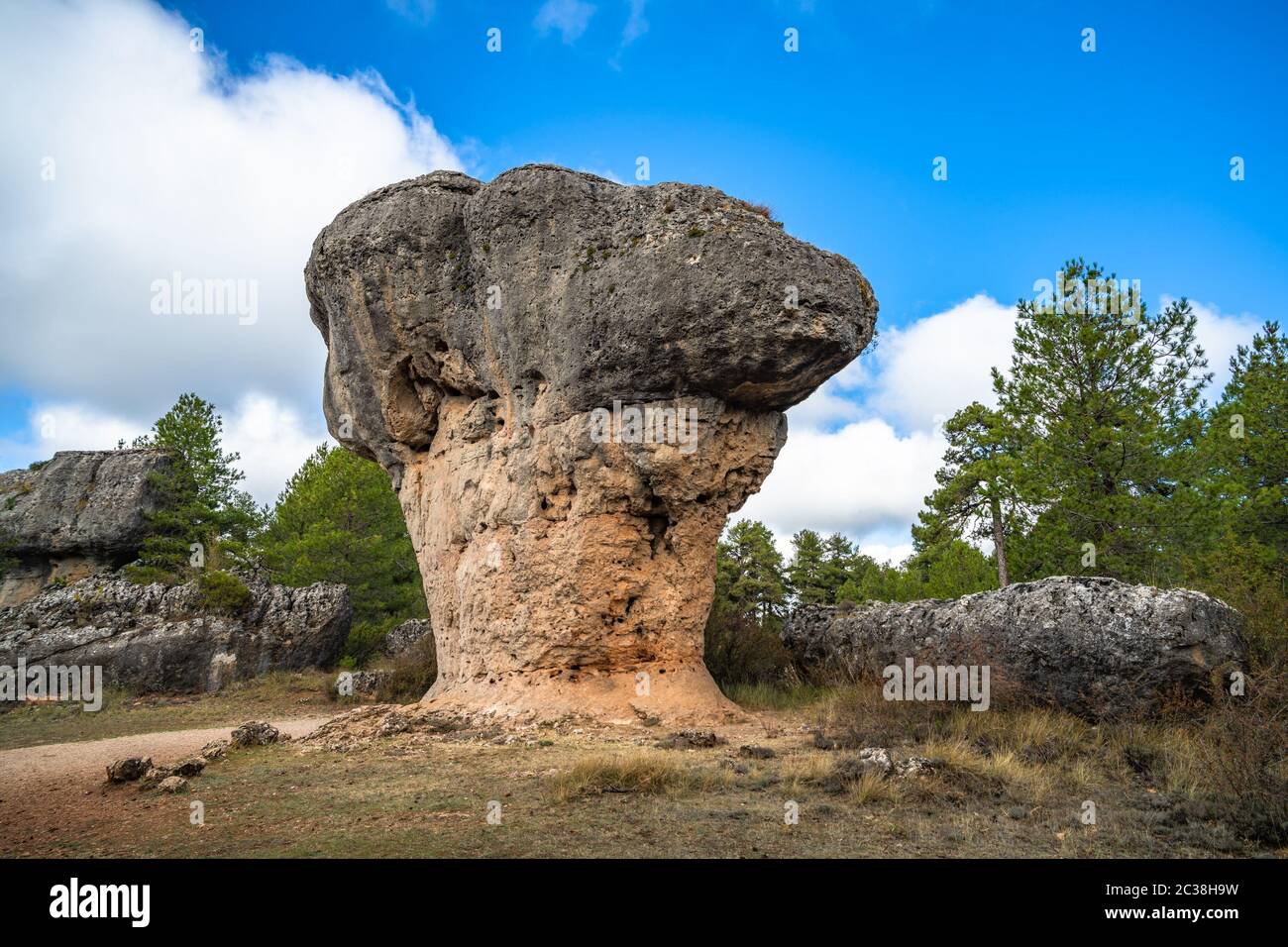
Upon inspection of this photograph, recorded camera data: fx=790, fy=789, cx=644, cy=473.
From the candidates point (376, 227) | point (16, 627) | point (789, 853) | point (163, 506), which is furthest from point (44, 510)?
point (789, 853)

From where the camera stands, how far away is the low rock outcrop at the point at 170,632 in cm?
1683

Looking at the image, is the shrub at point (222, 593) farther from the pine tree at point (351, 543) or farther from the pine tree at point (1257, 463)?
the pine tree at point (1257, 463)

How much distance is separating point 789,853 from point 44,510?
26.8m

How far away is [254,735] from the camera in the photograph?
9406 millimetres

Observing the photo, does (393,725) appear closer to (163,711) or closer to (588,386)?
(588,386)

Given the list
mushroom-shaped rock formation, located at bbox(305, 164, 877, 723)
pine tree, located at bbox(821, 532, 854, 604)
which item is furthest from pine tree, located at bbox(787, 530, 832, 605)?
mushroom-shaped rock formation, located at bbox(305, 164, 877, 723)

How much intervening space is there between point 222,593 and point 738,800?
53.6ft

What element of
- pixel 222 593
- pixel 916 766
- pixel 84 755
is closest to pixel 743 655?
pixel 916 766

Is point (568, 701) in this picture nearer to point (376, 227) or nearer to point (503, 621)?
point (503, 621)

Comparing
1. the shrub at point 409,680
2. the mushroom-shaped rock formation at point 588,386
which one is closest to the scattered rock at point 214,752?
the mushroom-shaped rock formation at point 588,386

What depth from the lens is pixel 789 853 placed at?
15.8ft

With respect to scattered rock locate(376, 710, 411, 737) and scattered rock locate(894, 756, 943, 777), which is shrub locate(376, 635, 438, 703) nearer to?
scattered rock locate(376, 710, 411, 737)

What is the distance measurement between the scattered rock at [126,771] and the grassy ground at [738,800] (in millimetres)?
185

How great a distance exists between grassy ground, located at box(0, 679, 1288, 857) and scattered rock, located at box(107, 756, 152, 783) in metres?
0.19
